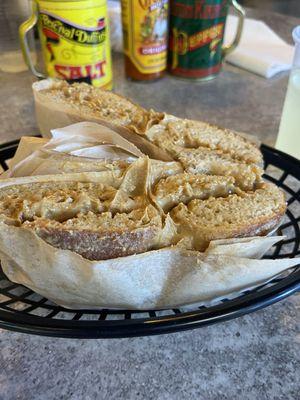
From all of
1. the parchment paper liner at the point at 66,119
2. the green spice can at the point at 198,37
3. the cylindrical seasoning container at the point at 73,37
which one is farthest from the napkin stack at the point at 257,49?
the parchment paper liner at the point at 66,119

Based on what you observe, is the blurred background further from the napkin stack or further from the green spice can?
the green spice can

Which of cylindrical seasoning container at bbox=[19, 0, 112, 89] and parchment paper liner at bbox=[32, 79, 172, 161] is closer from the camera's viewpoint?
parchment paper liner at bbox=[32, 79, 172, 161]

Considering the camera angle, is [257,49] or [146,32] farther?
[257,49]

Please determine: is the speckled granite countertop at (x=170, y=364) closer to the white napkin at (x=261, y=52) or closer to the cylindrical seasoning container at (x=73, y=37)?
the cylindrical seasoning container at (x=73, y=37)

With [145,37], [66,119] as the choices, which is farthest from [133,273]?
[145,37]

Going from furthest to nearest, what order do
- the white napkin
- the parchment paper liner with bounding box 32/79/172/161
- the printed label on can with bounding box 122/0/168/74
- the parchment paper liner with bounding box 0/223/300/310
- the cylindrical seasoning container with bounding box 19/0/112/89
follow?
the white napkin, the printed label on can with bounding box 122/0/168/74, the cylindrical seasoning container with bounding box 19/0/112/89, the parchment paper liner with bounding box 32/79/172/161, the parchment paper liner with bounding box 0/223/300/310

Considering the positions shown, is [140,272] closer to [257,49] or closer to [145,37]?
[145,37]

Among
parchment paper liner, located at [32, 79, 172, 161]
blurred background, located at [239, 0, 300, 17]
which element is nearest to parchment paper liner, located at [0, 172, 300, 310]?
parchment paper liner, located at [32, 79, 172, 161]
